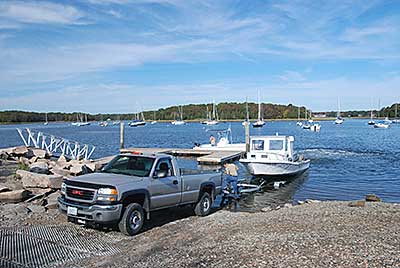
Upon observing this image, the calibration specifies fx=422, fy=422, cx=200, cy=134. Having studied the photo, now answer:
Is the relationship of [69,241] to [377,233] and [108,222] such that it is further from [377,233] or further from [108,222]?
[377,233]

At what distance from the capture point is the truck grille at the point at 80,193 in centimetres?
961

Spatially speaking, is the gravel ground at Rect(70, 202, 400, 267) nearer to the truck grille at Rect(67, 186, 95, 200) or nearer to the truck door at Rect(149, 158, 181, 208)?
the truck door at Rect(149, 158, 181, 208)

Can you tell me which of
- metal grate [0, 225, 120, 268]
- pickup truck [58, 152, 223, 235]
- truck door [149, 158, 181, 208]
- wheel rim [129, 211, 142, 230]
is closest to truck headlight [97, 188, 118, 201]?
pickup truck [58, 152, 223, 235]

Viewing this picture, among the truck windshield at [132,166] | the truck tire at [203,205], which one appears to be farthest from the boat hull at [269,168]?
the truck windshield at [132,166]

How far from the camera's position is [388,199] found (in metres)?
20.1

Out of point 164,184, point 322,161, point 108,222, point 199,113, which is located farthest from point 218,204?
point 199,113

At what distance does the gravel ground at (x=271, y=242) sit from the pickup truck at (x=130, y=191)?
1.93 ft

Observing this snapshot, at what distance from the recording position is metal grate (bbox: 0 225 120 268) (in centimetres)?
793

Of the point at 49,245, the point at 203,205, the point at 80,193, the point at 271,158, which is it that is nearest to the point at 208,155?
the point at 271,158

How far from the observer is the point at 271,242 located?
8625mm

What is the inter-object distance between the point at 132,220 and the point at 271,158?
15.9 m

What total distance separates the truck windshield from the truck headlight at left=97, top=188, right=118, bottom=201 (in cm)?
128

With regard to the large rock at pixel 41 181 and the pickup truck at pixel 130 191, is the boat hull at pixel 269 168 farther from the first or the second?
the pickup truck at pixel 130 191

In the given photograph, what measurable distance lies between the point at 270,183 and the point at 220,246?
1670 centimetres
